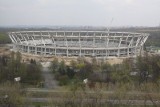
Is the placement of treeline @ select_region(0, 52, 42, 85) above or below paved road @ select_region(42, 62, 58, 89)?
above

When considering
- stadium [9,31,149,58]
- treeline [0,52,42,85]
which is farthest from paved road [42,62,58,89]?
stadium [9,31,149,58]

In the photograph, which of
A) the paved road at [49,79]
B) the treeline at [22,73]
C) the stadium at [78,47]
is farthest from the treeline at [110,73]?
the stadium at [78,47]

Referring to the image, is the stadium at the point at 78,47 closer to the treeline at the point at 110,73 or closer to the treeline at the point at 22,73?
the treeline at the point at 110,73

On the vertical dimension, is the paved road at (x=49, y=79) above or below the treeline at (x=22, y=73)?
below

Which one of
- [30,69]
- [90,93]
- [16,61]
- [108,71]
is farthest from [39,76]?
[90,93]

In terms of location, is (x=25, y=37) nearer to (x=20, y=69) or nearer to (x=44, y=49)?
(x=44, y=49)

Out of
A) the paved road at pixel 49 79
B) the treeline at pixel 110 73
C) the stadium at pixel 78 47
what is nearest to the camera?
the paved road at pixel 49 79

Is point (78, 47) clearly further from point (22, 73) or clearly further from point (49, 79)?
point (22, 73)

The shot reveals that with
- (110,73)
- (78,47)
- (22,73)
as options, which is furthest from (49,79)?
(78,47)

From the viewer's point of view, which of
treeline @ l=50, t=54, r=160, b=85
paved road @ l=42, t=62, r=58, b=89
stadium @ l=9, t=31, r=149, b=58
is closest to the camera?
paved road @ l=42, t=62, r=58, b=89

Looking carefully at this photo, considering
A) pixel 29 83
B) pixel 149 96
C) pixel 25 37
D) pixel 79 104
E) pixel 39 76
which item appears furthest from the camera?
pixel 25 37

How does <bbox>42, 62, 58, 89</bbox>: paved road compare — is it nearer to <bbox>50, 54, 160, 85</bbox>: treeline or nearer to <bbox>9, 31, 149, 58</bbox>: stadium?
<bbox>50, 54, 160, 85</bbox>: treeline
